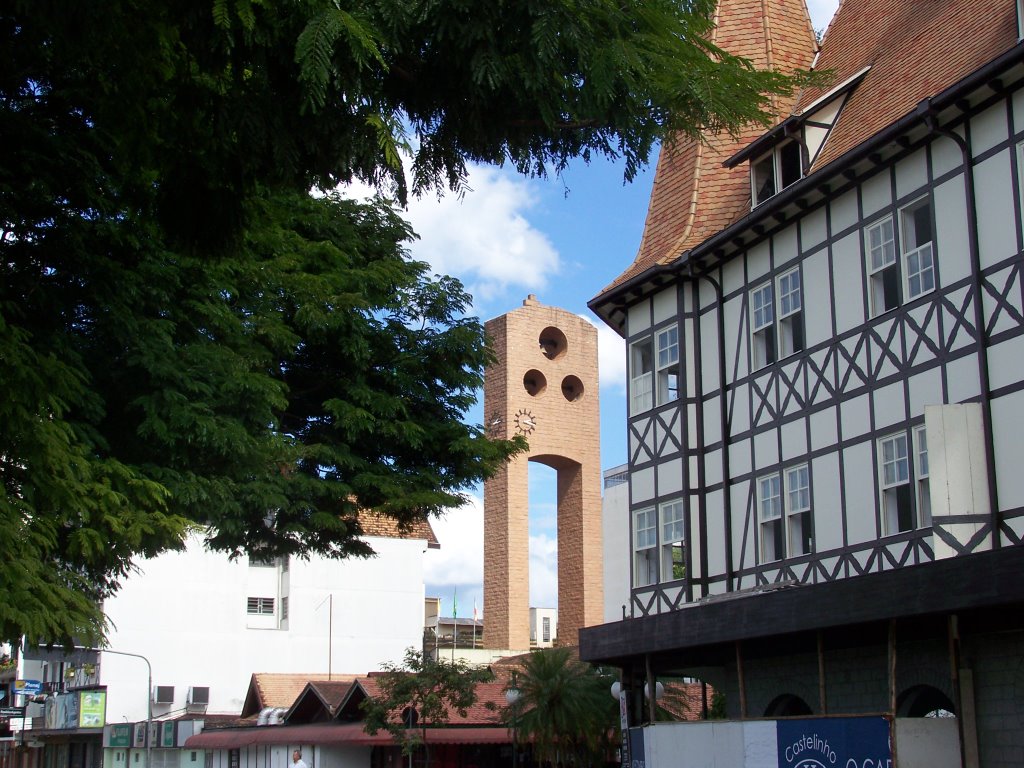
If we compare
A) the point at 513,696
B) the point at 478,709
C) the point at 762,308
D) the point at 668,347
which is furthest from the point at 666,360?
the point at 478,709

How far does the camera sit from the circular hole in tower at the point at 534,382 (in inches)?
1673

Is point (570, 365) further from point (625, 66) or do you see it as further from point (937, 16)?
point (625, 66)

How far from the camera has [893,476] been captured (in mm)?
19156

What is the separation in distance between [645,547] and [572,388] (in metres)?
19.2

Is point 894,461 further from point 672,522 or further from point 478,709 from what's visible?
point 478,709

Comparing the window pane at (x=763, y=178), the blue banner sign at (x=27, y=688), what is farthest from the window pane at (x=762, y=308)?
the blue banner sign at (x=27, y=688)

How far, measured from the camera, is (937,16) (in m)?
22.2

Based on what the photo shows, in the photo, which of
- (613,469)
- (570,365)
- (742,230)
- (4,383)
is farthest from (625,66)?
(613,469)

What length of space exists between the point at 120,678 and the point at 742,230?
3883 centimetres

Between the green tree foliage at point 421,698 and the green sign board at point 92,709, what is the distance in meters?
23.7

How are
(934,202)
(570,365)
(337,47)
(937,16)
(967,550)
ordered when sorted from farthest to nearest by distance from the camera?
(570,365)
(937,16)
(934,202)
(967,550)
(337,47)

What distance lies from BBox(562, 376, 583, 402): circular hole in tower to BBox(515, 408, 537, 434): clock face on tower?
252cm

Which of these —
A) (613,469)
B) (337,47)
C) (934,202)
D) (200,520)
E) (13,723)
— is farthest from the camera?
(13,723)

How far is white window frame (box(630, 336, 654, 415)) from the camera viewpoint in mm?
25609
